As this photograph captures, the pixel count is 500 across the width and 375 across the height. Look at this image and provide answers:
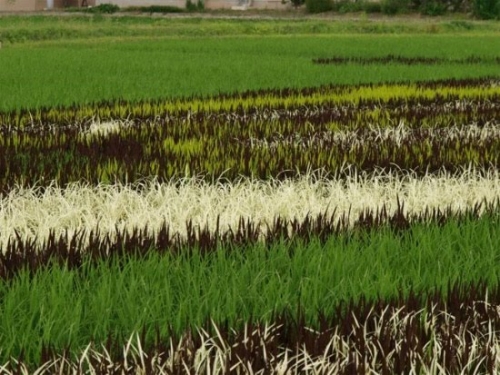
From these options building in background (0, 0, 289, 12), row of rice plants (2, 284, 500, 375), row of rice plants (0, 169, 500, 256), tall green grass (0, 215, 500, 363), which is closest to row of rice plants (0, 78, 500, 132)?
row of rice plants (0, 169, 500, 256)

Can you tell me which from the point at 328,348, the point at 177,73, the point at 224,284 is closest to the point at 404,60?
the point at 177,73

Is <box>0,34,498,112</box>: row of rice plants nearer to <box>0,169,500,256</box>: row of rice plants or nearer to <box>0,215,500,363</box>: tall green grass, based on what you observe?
<box>0,169,500,256</box>: row of rice plants

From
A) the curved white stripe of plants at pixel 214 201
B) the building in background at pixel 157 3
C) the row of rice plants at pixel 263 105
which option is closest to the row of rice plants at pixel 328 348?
the curved white stripe of plants at pixel 214 201

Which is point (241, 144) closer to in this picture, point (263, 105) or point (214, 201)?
point (214, 201)

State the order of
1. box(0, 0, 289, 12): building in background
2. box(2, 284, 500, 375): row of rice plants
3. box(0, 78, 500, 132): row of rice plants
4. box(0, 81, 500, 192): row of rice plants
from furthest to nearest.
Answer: box(0, 0, 289, 12): building in background → box(0, 78, 500, 132): row of rice plants → box(0, 81, 500, 192): row of rice plants → box(2, 284, 500, 375): row of rice plants

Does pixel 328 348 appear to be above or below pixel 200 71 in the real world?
above

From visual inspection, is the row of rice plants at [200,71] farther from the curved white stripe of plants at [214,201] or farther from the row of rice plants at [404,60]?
the curved white stripe of plants at [214,201]

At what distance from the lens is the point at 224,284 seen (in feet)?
8.77

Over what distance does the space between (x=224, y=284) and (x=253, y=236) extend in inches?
23.3

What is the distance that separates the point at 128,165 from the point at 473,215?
193 cm

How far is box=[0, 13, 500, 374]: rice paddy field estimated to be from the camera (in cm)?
215

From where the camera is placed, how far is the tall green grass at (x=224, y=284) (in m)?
2.35

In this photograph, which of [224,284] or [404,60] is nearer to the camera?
[224,284]

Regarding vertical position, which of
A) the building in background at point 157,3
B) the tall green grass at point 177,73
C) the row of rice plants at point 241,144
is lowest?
the building in background at point 157,3
